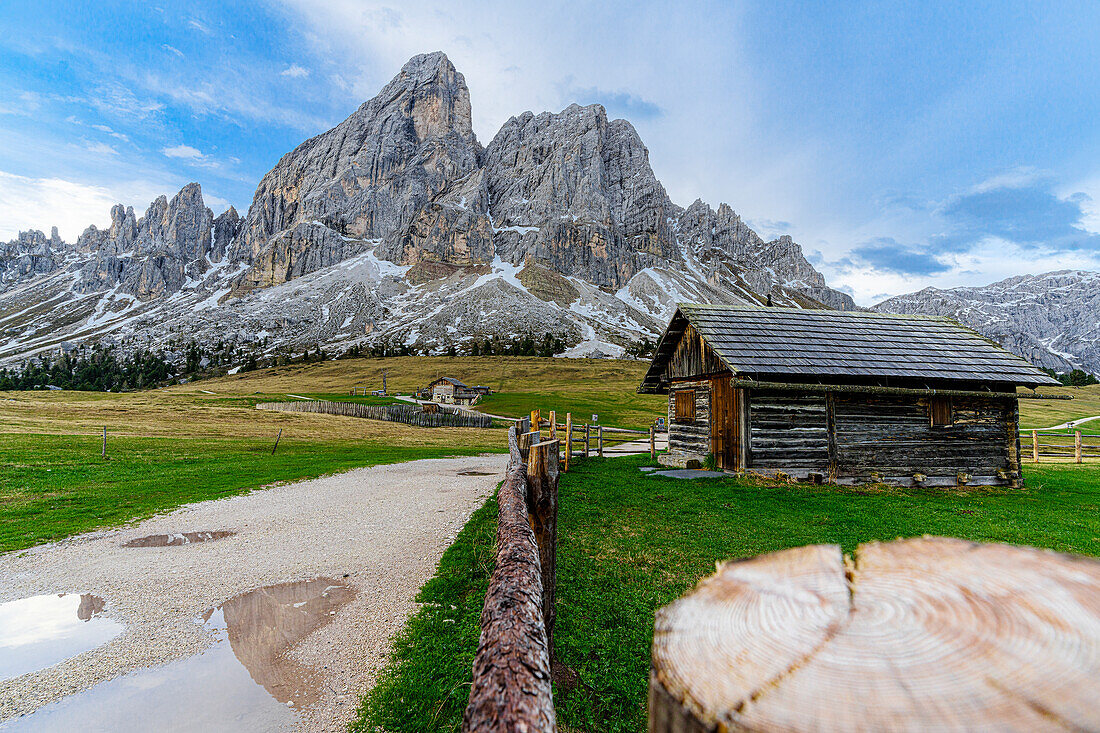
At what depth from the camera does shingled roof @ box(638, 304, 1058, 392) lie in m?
15.1

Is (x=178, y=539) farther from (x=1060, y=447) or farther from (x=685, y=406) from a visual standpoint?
(x=1060, y=447)

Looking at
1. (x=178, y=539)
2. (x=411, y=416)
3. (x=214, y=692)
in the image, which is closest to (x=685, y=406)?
(x=178, y=539)

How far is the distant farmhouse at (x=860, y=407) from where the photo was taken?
15062 mm

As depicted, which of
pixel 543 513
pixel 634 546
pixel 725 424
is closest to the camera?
pixel 543 513

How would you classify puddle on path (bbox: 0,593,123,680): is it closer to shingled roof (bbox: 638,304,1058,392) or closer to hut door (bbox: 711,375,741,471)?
shingled roof (bbox: 638,304,1058,392)

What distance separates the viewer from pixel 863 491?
47.3ft

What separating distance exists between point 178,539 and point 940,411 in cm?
2081

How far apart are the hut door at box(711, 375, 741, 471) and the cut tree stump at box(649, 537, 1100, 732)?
1481 centimetres

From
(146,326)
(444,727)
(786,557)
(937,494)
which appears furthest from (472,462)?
(146,326)

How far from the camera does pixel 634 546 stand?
8.55 meters

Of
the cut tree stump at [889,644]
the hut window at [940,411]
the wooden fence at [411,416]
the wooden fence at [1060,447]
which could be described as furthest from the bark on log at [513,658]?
the wooden fence at [411,416]

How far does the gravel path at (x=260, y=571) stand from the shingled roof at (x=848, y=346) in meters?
9.54

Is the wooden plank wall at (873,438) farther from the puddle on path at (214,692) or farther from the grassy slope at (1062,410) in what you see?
the grassy slope at (1062,410)

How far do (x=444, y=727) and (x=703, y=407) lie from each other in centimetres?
1483
